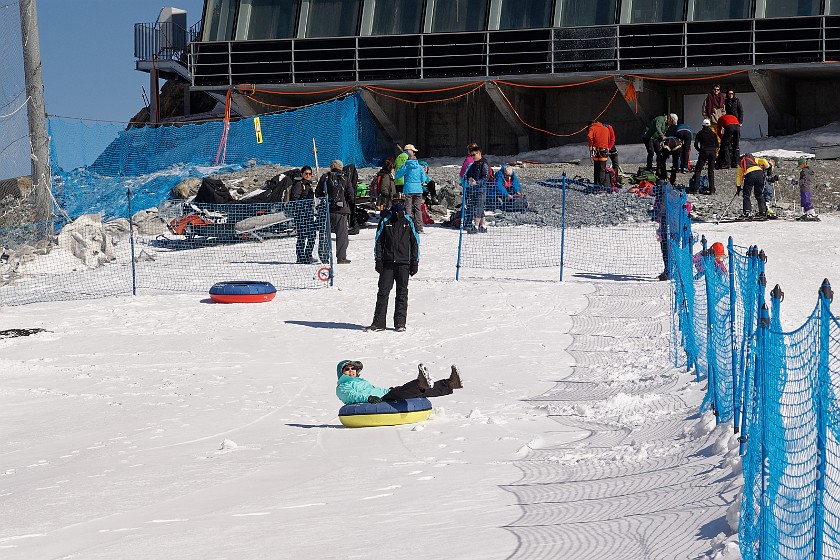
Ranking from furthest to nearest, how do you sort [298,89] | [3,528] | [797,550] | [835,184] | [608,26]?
1. [298,89]
2. [608,26]
3. [835,184]
4. [3,528]
5. [797,550]

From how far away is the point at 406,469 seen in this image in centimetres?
816

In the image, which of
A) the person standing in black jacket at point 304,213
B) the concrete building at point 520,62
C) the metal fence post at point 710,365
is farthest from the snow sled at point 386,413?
the concrete building at point 520,62

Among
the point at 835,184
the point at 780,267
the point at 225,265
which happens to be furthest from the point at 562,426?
the point at 835,184

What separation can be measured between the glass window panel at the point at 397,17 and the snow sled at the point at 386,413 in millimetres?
22381

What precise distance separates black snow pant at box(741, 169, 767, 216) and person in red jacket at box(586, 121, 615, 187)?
110 inches

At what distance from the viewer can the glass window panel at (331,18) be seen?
31766 millimetres

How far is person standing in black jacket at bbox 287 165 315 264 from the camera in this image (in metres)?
20.0

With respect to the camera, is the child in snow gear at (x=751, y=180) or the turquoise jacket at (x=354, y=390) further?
the child in snow gear at (x=751, y=180)

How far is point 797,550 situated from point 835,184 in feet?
68.9

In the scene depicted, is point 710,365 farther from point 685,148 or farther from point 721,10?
point 721,10

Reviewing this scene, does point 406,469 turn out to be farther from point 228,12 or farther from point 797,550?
point 228,12

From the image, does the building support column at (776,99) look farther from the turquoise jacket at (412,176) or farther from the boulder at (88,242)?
the boulder at (88,242)

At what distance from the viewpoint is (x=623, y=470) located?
7484 millimetres

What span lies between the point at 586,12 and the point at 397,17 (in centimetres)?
479
